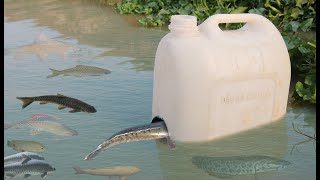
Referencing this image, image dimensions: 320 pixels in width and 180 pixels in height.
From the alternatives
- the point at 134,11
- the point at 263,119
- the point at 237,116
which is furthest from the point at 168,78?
the point at 134,11

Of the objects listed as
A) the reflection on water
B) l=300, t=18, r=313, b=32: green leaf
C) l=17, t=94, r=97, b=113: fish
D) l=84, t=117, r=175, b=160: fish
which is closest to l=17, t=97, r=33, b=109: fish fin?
l=17, t=94, r=97, b=113: fish

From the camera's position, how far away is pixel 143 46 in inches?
181

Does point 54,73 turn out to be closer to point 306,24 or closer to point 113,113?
point 113,113

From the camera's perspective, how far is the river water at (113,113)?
2.51m

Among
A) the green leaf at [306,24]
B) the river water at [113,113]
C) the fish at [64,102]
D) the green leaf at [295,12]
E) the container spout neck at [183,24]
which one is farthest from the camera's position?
the green leaf at [295,12]

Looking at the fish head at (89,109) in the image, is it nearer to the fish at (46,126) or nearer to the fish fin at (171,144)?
the fish at (46,126)

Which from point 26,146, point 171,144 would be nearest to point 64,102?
point 26,146

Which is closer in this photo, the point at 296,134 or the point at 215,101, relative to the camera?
the point at 215,101

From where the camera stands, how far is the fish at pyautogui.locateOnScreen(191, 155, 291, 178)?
2410mm

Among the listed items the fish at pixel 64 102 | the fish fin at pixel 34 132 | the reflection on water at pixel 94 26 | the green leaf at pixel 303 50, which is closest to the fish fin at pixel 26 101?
the fish at pixel 64 102

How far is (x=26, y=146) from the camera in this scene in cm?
260

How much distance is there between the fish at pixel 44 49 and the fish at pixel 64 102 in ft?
3.55
